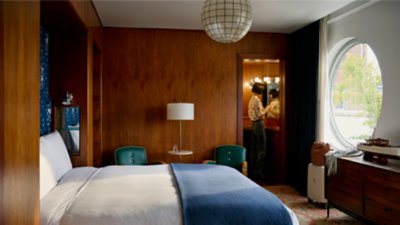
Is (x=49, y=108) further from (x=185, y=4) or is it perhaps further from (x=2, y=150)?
(x=2, y=150)

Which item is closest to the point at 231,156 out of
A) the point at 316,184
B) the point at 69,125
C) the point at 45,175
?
the point at 316,184

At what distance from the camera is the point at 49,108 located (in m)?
3.85

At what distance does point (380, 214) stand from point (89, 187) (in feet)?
8.67

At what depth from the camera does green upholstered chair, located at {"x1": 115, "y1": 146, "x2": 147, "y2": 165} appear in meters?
5.07

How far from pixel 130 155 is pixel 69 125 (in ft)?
4.31

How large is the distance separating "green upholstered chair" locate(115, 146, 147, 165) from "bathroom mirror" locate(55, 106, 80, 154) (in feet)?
3.84

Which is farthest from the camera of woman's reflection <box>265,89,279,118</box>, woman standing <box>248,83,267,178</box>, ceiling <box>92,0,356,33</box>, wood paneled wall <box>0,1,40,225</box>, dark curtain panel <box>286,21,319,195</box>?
woman's reflection <box>265,89,279,118</box>

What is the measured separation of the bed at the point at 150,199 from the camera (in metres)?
2.24

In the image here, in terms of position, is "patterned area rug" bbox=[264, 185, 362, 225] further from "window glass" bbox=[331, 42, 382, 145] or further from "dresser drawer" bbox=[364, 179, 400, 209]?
"window glass" bbox=[331, 42, 382, 145]

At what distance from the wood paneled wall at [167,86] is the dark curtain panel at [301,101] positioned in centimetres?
37

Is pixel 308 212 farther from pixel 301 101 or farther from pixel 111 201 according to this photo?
pixel 111 201

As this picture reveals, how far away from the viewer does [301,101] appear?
5406 millimetres

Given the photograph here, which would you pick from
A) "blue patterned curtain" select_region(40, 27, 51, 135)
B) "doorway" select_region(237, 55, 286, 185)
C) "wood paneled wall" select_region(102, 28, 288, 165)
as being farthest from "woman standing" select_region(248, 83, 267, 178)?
"blue patterned curtain" select_region(40, 27, 51, 135)

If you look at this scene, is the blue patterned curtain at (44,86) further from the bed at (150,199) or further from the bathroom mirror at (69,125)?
the bed at (150,199)
